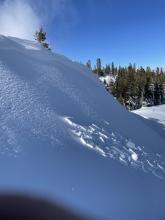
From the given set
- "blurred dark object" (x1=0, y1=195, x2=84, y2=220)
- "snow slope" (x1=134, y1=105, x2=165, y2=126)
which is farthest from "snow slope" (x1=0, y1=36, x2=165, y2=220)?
"snow slope" (x1=134, y1=105, x2=165, y2=126)

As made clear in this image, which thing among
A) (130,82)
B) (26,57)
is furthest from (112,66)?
(26,57)

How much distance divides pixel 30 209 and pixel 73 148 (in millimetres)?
2018

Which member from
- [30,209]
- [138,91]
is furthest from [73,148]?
[138,91]

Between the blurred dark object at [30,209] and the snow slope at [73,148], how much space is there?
16 centimetres

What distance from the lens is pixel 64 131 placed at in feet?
26.6

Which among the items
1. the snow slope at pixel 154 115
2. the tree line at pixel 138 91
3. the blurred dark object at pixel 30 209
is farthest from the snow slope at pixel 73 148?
the tree line at pixel 138 91

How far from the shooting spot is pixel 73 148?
7.56 m

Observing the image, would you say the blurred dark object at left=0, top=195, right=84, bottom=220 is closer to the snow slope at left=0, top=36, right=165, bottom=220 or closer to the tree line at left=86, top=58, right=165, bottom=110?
the snow slope at left=0, top=36, right=165, bottom=220

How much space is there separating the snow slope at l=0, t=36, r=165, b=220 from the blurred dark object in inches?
6.1

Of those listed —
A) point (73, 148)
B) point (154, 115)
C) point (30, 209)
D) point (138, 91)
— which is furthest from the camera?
point (138, 91)

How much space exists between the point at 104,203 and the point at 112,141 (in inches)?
99.5

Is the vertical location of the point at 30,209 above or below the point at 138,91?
below

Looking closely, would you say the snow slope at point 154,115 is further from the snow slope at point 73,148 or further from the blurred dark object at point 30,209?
the blurred dark object at point 30,209

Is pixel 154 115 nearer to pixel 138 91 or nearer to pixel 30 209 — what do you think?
pixel 30 209
